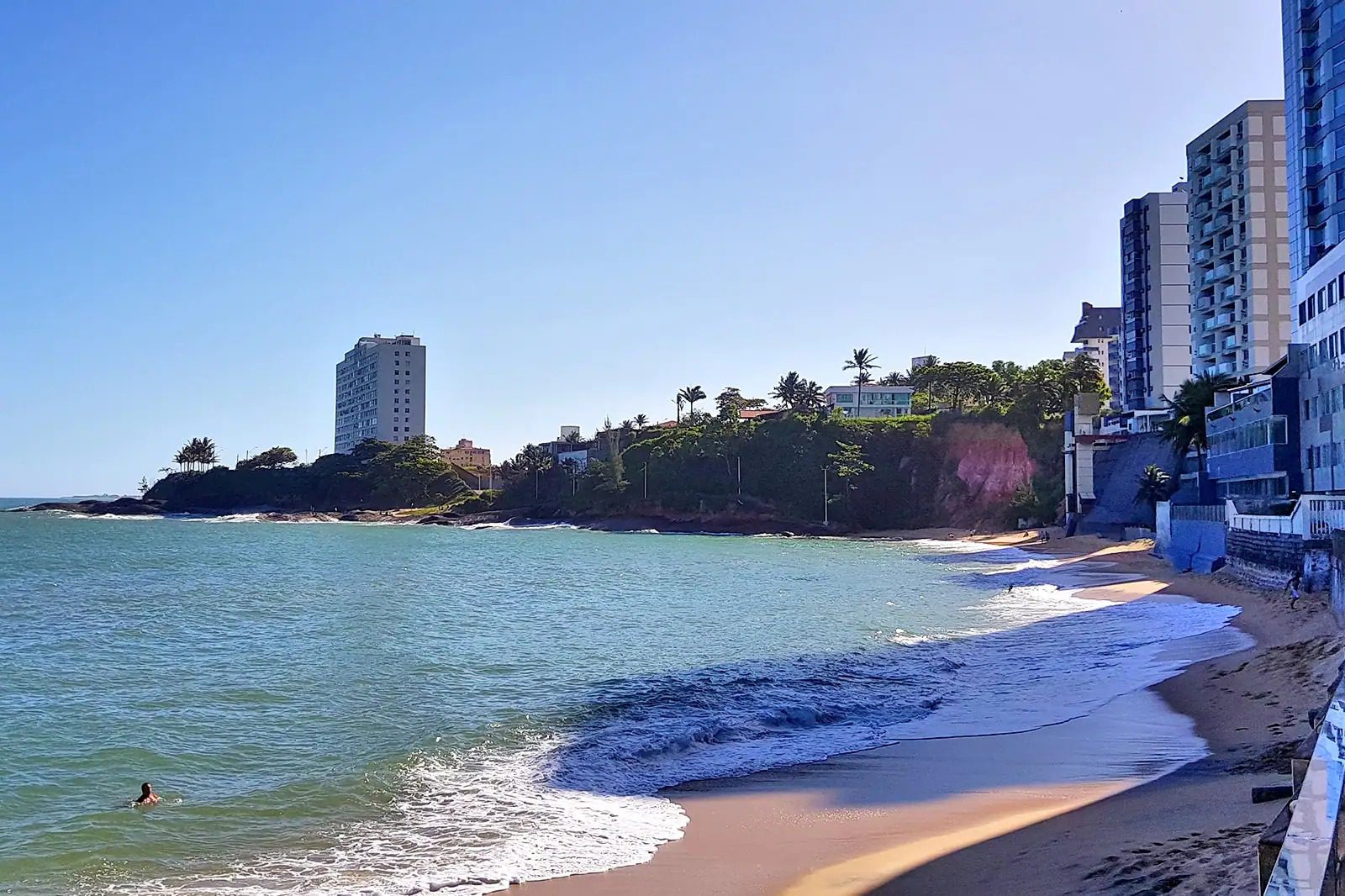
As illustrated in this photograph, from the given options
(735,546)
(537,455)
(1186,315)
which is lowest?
(735,546)

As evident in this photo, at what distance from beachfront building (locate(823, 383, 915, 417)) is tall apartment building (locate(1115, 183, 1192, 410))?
5309cm

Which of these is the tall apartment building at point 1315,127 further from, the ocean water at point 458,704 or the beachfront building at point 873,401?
the beachfront building at point 873,401

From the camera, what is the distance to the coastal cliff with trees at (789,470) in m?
108

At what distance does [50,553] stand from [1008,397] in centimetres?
10018

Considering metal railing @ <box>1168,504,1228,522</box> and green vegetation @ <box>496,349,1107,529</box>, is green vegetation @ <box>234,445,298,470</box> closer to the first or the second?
green vegetation @ <box>496,349,1107,529</box>

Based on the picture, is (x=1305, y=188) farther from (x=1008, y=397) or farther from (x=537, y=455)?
(x=537, y=455)

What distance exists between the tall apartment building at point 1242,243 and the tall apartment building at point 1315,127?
22543 millimetres

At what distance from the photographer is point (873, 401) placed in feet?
491

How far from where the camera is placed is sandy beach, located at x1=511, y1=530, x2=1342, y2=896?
9.09 m

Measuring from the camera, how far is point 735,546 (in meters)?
91.2

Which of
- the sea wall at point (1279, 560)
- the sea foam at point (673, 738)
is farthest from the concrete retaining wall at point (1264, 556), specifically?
the sea foam at point (673, 738)

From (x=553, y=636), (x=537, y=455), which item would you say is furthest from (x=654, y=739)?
(x=537, y=455)

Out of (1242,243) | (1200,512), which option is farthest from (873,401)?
(1200,512)

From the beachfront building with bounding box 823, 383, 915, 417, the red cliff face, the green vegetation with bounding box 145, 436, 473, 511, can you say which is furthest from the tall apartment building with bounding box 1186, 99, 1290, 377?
the green vegetation with bounding box 145, 436, 473, 511
